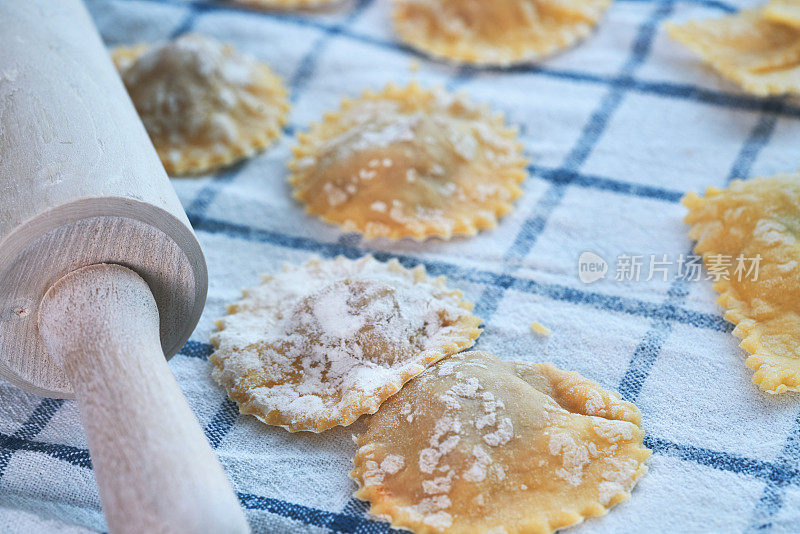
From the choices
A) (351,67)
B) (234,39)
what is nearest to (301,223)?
(351,67)

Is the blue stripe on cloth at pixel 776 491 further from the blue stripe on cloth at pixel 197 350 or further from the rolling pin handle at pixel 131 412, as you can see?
the blue stripe on cloth at pixel 197 350

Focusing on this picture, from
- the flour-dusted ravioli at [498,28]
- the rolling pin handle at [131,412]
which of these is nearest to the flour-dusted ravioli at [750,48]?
the flour-dusted ravioli at [498,28]

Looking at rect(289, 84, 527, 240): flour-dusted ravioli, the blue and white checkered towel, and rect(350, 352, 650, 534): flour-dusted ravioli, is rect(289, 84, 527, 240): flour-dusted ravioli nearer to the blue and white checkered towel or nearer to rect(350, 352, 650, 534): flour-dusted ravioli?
the blue and white checkered towel

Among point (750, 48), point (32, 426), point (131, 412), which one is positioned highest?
point (750, 48)

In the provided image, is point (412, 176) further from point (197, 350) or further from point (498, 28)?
point (498, 28)

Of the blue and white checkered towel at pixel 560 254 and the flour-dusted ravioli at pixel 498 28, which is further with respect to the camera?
the flour-dusted ravioli at pixel 498 28

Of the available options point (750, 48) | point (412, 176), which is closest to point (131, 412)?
point (412, 176)

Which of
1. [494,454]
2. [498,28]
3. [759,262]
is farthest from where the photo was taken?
[498,28]

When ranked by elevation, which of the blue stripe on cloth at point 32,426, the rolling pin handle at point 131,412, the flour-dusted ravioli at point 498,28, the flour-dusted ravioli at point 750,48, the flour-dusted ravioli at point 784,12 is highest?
the flour-dusted ravioli at point 784,12

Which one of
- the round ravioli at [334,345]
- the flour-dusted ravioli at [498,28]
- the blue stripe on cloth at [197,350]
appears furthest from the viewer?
the flour-dusted ravioli at [498,28]
